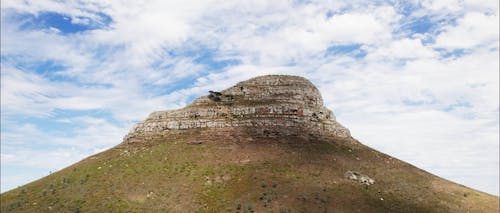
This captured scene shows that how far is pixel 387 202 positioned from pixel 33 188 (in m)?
66.8

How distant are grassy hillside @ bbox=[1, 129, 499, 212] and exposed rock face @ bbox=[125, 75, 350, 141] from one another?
332cm

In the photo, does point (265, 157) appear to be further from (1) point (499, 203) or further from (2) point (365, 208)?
(1) point (499, 203)

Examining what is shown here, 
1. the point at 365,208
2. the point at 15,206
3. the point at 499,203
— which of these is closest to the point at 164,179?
the point at 15,206

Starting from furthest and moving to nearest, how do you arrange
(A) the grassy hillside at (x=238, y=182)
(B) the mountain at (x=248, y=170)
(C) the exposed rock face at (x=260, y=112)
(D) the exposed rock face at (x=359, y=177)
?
(C) the exposed rock face at (x=260, y=112)
(D) the exposed rock face at (x=359, y=177)
(B) the mountain at (x=248, y=170)
(A) the grassy hillside at (x=238, y=182)

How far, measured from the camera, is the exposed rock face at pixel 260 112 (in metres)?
83.9

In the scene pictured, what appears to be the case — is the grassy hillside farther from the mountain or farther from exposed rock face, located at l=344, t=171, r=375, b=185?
exposed rock face, located at l=344, t=171, r=375, b=185

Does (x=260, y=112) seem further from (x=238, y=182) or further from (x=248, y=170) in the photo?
(x=238, y=182)

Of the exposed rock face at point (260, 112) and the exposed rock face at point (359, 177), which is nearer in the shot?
the exposed rock face at point (359, 177)

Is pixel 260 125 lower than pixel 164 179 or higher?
higher

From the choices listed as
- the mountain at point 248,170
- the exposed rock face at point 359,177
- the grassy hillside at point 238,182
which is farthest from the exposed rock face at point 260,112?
the exposed rock face at point 359,177

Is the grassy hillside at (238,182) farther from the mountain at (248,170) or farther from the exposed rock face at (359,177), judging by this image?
the exposed rock face at (359,177)

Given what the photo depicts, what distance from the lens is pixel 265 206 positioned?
58.3 meters

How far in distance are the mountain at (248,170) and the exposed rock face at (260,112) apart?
9.8 inches

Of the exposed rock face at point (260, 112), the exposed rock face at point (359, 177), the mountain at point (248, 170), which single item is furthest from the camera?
the exposed rock face at point (260, 112)
